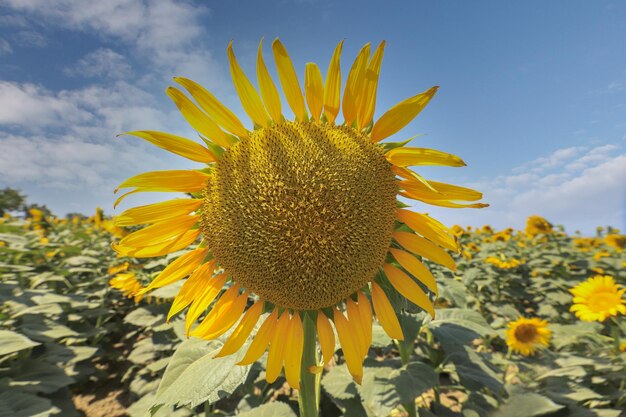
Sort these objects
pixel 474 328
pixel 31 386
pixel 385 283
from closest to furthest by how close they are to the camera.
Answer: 1. pixel 385 283
2. pixel 474 328
3. pixel 31 386

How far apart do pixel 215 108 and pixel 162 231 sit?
0.50m

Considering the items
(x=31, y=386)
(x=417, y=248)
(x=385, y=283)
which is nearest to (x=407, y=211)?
(x=417, y=248)

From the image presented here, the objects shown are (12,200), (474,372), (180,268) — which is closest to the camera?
(180,268)

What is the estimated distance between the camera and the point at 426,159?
4.22 feet

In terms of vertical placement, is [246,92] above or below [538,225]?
below

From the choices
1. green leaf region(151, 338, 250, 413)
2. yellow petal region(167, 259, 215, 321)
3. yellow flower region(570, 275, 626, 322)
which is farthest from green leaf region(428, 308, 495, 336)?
yellow flower region(570, 275, 626, 322)

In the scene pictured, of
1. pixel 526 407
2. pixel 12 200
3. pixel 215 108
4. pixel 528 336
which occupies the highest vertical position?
pixel 12 200

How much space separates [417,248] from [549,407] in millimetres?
1461

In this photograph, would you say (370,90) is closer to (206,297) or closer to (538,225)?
(206,297)

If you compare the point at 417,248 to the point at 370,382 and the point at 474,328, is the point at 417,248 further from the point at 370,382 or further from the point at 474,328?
the point at 474,328

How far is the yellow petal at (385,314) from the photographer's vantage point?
134cm

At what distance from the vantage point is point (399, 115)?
128cm

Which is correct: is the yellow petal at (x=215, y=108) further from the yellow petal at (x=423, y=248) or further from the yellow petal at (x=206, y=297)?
the yellow petal at (x=423, y=248)

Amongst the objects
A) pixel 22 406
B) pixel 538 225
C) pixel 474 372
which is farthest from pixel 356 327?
pixel 538 225
